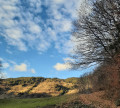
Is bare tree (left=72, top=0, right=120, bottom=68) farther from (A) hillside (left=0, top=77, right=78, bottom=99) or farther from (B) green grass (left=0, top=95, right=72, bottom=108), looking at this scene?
(A) hillside (left=0, top=77, right=78, bottom=99)

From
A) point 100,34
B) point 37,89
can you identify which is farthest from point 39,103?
point 37,89

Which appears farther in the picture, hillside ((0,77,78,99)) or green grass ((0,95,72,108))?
hillside ((0,77,78,99))

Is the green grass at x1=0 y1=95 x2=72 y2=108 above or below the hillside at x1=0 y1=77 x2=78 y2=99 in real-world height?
below

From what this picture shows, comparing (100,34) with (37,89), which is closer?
(100,34)

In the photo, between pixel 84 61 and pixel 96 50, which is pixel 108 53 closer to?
pixel 96 50

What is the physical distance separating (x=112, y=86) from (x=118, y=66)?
3.91 metres

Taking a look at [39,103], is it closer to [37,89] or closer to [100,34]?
[100,34]

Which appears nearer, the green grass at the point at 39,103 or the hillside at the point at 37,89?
the green grass at the point at 39,103

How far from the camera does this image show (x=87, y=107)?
487 inches

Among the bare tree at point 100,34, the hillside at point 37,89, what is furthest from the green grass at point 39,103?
the hillside at point 37,89

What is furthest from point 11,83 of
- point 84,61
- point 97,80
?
point 84,61

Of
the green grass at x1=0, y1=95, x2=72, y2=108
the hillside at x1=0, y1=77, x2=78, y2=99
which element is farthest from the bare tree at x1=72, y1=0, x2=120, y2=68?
the hillside at x1=0, y1=77, x2=78, y2=99

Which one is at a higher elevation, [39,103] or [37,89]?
[37,89]

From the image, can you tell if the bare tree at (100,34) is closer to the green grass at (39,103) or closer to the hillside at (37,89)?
the green grass at (39,103)
